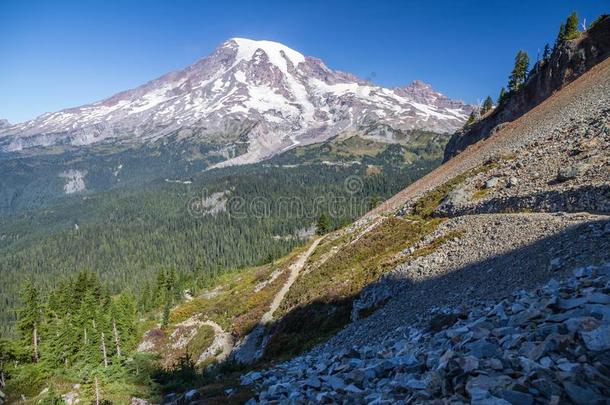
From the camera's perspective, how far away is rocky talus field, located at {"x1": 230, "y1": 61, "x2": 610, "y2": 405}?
29.3 ft

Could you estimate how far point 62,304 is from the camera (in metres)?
66.4

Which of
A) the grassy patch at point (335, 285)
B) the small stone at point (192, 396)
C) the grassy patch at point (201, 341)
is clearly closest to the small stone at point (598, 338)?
the small stone at point (192, 396)

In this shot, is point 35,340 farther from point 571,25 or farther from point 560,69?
point 571,25

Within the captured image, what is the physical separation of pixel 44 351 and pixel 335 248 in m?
42.5

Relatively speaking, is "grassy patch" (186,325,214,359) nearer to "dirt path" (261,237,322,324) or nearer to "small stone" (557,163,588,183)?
→ "dirt path" (261,237,322,324)

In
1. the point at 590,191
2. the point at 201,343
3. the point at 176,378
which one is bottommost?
the point at 201,343

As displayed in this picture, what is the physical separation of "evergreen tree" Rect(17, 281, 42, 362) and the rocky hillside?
90.7 ft

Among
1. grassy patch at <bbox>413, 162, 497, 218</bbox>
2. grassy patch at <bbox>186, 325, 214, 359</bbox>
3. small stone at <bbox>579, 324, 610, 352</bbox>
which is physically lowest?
grassy patch at <bbox>186, 325, 214, 359</bbox>

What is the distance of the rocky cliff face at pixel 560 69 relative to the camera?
75.3 meters

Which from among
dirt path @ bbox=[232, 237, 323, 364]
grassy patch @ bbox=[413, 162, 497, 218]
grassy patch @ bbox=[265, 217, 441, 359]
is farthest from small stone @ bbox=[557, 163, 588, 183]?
dirt path @ bbox=[232, 237, 323, 364]

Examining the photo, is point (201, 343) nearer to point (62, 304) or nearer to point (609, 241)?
point (62, 304)

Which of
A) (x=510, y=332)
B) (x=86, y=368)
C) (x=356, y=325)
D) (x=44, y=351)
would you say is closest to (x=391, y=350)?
(x=510, y=332)

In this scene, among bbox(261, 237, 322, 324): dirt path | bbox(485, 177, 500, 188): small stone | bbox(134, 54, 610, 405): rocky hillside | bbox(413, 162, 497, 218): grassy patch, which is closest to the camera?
bbox(134, 54, 610, 405): rocky hillside

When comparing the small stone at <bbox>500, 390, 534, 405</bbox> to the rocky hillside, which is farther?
the rocky hillside
